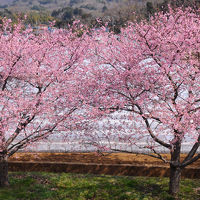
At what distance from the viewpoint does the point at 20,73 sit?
330 inches

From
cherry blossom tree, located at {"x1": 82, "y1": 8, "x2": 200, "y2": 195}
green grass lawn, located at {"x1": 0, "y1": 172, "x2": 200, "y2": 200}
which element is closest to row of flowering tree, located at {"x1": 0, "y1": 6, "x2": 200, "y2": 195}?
cherry blossom tree, located at {"x1": 82, "y1": 8, "x2": 200, "y2": 195}

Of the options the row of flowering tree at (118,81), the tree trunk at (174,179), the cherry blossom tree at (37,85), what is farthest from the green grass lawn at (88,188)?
the cherry blossom tree at (37,85)

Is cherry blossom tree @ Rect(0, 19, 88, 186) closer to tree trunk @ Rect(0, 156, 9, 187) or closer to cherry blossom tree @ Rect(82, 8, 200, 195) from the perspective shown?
tree trunk @ Rect(0, 156, 9, 187)

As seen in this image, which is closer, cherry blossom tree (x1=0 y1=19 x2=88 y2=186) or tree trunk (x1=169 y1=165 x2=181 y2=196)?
cherry blossom tree (x1=0 y1=19 x2=88 y2=186)

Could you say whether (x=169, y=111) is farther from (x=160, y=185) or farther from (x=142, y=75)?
(x=160, y=185)

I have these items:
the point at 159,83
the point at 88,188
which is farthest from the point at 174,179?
the point at 159,83

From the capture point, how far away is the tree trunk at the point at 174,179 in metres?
7.95

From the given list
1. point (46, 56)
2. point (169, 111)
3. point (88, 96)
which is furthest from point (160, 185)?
point (46, 56)

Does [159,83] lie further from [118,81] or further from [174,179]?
[174,179]

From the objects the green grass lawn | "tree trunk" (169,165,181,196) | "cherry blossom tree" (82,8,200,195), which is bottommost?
the green grass lawn

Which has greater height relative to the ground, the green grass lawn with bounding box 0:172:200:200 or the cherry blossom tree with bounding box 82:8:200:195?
the cherry blossom tree with bounding box 82:8:200:195

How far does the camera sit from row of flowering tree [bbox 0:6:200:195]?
7.09m

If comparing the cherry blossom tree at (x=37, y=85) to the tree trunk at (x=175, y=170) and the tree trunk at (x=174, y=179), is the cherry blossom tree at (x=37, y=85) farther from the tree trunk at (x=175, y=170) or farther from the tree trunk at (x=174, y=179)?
the tree trunk at (x=174, y=179)

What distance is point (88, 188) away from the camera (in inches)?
348
